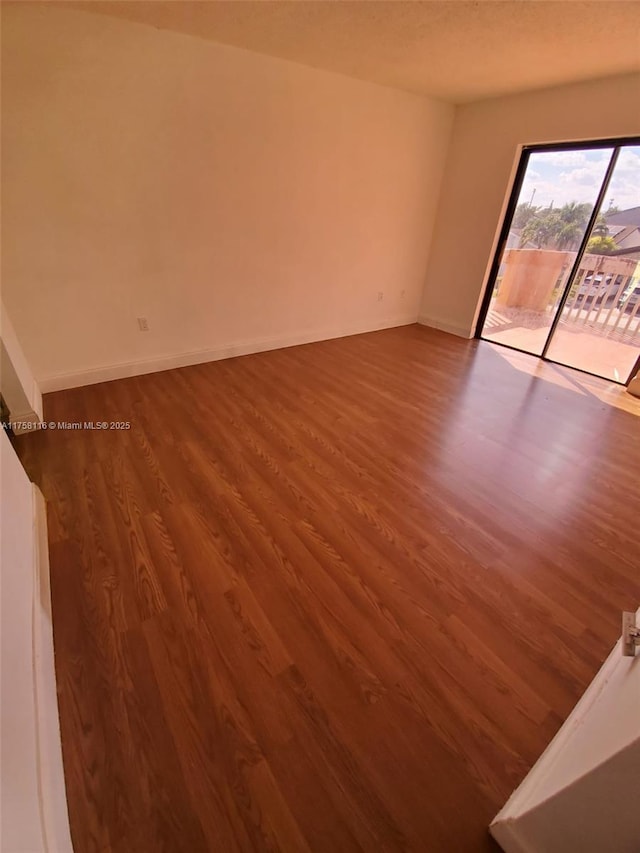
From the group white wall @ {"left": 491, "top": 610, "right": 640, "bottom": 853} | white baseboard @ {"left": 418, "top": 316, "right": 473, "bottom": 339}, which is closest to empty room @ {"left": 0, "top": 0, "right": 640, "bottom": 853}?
white wall @ {"left": 491, "top": 610, "right": 640, "bottom": 853}

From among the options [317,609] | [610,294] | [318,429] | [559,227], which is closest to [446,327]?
[559,227]

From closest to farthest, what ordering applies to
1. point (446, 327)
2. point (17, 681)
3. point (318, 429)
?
point (17, 681), point (318, 429), point (446, 327)

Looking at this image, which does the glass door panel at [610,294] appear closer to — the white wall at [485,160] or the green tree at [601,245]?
the green tree at [601,245]

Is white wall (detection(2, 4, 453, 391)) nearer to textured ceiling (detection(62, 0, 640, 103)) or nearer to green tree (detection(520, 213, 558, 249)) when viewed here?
textured ceiling (detection(62, 0, 640, 103))

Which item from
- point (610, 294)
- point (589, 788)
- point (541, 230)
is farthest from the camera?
point (541, 230)

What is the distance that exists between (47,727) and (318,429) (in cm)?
191

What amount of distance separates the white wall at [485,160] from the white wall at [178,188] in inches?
16.0

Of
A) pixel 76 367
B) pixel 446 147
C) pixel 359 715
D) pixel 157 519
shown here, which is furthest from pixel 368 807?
pixel 446 147

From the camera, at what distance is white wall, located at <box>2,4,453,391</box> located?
2.23 m

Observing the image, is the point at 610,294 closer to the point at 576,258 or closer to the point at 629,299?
the point at 629,299

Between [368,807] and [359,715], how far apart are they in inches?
8.0

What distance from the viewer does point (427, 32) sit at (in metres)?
2.27

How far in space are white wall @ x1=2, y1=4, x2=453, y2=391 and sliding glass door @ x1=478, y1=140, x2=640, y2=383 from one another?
4.20ft

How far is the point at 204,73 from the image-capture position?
101 inches
